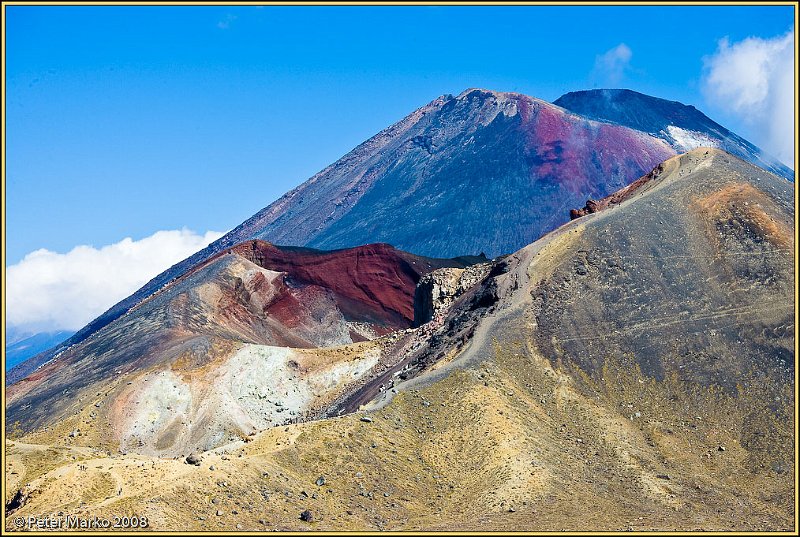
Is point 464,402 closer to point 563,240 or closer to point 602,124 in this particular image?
point 563,240

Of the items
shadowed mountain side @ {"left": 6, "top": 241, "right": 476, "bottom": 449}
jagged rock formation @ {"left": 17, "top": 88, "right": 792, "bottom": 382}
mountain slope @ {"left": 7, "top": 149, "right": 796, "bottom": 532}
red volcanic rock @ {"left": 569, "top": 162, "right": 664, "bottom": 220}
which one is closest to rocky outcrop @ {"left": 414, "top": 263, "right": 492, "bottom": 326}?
mountain slope @ {"left": 7, "top": 149, "right": 796, "bottom": 532}

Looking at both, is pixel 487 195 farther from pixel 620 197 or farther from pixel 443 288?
pixel 443 288

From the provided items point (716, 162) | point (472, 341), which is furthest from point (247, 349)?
point (716, 162)

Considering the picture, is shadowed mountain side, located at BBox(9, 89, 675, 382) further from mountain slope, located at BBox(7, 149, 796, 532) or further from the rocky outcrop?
mountain slope, located at BBox(7, 149, 796, 532)

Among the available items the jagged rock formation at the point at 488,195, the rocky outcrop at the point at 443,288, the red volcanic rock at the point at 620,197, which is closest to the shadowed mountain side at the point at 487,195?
the jagged rock formation at the point at 488,195

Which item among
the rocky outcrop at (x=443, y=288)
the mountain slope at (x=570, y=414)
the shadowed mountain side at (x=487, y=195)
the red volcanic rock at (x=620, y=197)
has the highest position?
the shadowed mountain side at (x=487, y=195)

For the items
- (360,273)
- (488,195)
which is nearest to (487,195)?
(488,195)

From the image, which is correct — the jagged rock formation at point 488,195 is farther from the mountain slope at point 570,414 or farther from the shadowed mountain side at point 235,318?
the mountain slope at point 570,414
